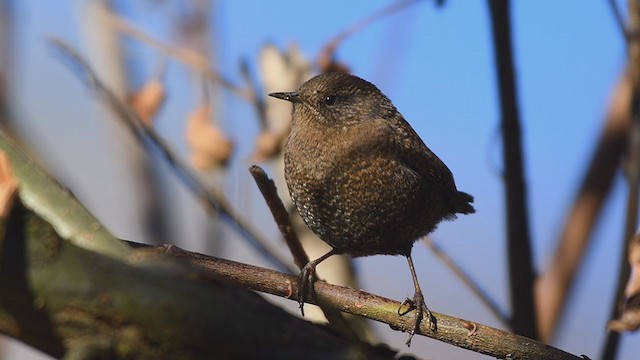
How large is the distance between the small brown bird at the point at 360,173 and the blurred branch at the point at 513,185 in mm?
297

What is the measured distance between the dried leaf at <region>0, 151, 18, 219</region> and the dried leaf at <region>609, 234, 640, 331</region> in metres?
1.60

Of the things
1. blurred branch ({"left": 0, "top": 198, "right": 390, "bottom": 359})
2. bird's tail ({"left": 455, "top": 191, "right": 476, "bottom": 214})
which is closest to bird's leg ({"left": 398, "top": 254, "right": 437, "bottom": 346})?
bird's tail ({"left": 455, "top": 191, "right": 476, "bottom": 214})

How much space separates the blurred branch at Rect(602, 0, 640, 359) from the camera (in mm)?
2428

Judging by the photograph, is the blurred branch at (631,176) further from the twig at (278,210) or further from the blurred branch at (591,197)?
the twig at (278,210)

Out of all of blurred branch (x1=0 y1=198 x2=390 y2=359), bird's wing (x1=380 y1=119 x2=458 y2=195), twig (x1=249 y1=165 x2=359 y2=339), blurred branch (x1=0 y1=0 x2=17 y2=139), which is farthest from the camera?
blurred branch (x1=0 y1=0 x2=17 y2=139)

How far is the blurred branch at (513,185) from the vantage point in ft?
7.99

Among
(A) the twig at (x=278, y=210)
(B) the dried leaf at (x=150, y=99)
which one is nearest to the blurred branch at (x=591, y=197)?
(A) the twig at (x=278, y=210)

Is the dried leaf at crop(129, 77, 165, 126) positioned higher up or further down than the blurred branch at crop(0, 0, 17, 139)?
further down

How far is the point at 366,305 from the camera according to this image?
1.85m

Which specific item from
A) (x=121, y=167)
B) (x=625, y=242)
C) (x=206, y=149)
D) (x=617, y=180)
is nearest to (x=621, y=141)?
(x=617, y=180)

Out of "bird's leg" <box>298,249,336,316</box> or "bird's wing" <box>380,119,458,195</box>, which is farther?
"bird's wing" <box>380,119,458,195</box>

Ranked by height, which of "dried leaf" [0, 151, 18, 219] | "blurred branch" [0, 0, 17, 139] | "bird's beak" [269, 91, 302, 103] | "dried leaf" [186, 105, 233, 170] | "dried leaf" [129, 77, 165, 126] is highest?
"blurred branch" [0, 0, 17, 139]

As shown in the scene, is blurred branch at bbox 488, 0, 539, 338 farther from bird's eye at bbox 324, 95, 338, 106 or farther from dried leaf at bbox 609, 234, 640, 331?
bird's eye at bbox 324, 95, 338, 106

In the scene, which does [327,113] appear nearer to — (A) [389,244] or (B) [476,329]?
(A) [389,244]
